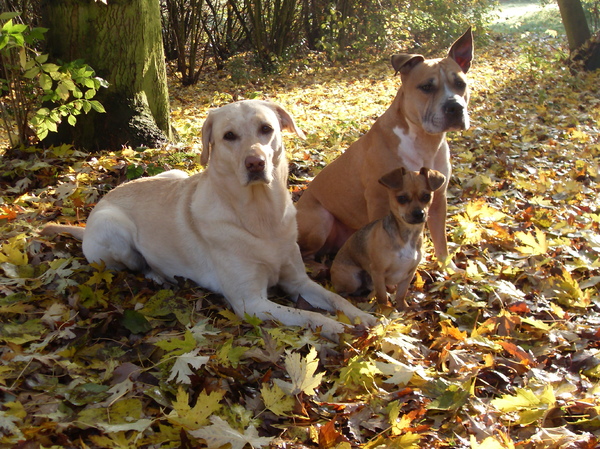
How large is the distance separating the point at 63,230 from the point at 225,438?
2676mm

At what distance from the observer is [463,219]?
4703 millimetres

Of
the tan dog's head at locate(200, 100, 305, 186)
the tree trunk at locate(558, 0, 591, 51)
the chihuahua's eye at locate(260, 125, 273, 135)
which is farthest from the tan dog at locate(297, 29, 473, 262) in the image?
the tree trunk at locate(558, 0, 591, 51)

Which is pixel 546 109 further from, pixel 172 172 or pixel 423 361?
pixel 423 361

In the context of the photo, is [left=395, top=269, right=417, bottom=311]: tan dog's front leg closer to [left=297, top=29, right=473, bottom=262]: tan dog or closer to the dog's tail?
[left=297, top=29, right=473, bottom=262]: tan dog

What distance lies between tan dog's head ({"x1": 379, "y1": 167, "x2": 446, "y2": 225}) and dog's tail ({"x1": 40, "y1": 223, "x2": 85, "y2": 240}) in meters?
2.39

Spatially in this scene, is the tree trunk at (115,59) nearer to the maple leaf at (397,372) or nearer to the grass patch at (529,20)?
the maple leaf at (397,372)

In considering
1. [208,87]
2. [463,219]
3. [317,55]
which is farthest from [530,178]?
[317,55]

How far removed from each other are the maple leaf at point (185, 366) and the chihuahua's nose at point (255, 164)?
3.83 feet

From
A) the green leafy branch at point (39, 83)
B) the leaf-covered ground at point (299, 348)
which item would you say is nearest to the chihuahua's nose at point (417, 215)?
the leaf-covered ground at point (299, 348)

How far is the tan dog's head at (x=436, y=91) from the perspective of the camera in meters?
3.90

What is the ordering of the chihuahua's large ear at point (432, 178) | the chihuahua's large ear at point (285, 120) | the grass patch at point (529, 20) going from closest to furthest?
the chihuahua's large ear at point (432, 178), the chihuahua's large ear at point (285, 120), the grass patch at point (529, 20)

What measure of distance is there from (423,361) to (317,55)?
12.6 m

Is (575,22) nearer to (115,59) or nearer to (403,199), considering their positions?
(115,59)

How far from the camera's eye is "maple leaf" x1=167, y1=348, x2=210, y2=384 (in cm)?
259
